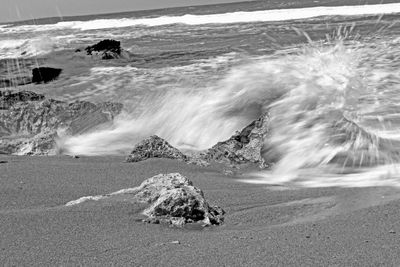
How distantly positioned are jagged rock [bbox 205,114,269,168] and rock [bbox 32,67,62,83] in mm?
6792

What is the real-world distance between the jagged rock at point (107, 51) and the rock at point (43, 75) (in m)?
2.21

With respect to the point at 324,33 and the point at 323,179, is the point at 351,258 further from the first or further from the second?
the point at 324,33

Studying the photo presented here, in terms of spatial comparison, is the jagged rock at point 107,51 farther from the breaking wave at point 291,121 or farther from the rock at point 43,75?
the breaking wave at point 291,121

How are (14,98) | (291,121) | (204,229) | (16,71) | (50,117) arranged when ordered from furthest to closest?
(16,71), (14,98), (50,117), (291,121), (204,229)

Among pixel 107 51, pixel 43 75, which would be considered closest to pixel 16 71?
pixel 43 75

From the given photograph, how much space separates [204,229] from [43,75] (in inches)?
344

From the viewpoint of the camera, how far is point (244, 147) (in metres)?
4.16

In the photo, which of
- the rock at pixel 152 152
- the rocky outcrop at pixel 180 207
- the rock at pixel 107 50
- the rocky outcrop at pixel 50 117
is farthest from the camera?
the rock at pixel 107 50

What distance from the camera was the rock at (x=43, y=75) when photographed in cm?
1017

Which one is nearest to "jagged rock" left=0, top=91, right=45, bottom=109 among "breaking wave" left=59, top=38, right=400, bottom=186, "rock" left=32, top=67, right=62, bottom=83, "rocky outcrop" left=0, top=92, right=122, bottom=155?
"rocky outcrop" left=0, top=92, right=122, bottom=155

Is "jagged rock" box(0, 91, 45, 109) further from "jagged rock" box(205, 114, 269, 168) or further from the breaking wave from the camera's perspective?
"jagged rock" box(205, 114, 269, 168)

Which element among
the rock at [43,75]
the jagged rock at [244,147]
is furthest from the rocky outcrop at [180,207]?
the rock at [43,75]

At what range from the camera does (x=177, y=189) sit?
245 centimetres

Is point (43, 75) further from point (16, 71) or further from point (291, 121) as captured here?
point (291, 121)
